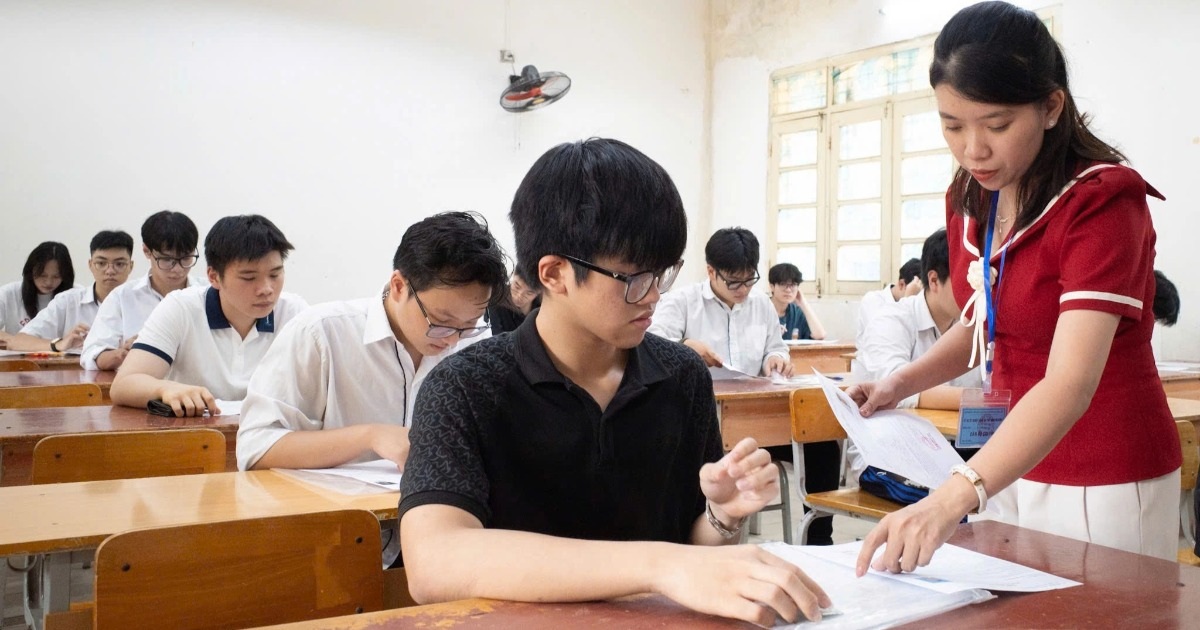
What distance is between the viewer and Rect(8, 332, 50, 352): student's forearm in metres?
5.14

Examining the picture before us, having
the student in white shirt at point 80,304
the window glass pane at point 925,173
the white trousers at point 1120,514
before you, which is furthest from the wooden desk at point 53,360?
the window glass pane at point 925,173

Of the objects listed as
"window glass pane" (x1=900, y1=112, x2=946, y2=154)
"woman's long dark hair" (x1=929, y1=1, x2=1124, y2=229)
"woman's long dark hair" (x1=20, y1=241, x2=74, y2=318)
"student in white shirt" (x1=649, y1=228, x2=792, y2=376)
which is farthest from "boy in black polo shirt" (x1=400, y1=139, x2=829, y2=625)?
"window glass pane" (x1=900, y1=112, x2=946, y2=154)

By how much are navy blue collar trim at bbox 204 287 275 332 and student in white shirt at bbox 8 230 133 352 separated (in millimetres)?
2386

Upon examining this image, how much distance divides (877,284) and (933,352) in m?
5.97

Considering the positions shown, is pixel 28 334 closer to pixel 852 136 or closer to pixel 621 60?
pixel 621 60

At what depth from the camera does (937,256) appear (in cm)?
309

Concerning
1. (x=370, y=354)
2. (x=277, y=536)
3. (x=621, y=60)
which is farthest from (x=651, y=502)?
(x=621, y=60)

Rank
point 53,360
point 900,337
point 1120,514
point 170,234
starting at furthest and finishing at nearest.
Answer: point 53,360 < point 170,234 < point 900,337 < point 1120,514

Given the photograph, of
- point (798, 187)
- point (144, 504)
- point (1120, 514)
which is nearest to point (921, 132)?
point (798, 187)

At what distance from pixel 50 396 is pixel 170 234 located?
1213mm

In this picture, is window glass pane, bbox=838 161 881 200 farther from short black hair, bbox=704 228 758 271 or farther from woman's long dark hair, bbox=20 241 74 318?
woman's long dark hair, bbox=20 241 74 318

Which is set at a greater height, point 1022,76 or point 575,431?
point 1022,76

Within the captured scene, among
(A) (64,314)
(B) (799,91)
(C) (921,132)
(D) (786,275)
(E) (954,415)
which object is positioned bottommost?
(E) (954,415)

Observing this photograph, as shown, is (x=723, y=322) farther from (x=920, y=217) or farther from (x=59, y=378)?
(x=920, y=217)
